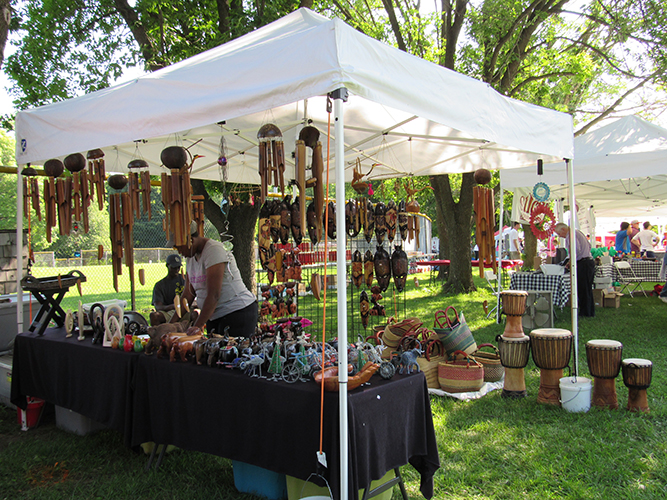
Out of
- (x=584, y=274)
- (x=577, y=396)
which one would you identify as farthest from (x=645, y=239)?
(x=577, y=396)

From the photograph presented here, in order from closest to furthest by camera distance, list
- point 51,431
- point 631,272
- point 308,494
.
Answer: point 308,494
point 51,431
point 631,272

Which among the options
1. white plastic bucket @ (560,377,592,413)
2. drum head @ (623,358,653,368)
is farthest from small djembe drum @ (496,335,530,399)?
drum head @ (623,358,653,368)

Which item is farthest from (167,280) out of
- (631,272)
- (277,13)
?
(631,272)

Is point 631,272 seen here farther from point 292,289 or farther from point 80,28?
point 80,28

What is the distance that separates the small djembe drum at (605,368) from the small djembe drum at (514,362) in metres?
0.48

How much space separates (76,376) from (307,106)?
2.38 metres

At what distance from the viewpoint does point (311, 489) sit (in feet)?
7.01

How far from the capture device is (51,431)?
349cm

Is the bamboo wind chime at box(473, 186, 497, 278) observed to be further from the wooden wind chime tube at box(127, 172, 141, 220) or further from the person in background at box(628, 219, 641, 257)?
the person in background at box(628, 219, 641, 257)

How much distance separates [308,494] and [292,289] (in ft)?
7.33

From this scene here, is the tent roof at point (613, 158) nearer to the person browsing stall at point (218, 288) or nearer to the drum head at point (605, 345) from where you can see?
the drum head at point (605, 345)

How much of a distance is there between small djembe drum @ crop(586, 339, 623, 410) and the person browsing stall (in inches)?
102

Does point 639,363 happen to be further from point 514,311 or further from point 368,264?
point 368,264

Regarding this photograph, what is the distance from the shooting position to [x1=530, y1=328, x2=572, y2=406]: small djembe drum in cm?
366
